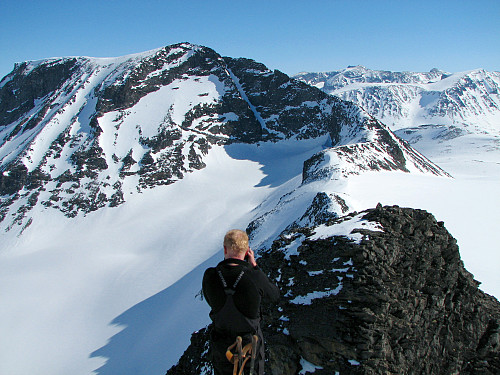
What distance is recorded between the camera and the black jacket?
415 cm

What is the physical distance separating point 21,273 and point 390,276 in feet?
212

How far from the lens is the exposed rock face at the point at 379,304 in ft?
28.3

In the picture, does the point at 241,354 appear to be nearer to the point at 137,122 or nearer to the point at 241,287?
the point at 241,287

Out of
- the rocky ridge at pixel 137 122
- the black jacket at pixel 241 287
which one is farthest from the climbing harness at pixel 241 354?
the rocky ridge at pixel 137 122

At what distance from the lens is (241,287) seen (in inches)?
163

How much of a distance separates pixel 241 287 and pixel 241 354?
33.9 inches

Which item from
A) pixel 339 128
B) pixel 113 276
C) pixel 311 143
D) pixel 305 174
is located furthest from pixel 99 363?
pixel 311 143

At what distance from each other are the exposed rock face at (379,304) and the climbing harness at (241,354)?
505 centimetres

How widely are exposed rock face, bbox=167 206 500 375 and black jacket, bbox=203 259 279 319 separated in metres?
5.39

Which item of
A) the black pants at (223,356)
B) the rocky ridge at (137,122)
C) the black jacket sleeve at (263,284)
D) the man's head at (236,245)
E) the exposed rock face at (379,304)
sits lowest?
the exposed rock face at (379,304)

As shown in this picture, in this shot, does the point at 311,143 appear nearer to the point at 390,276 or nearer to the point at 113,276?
the point at 113,276

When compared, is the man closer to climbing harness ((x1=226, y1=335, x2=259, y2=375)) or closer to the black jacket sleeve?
the black jacket sleeve

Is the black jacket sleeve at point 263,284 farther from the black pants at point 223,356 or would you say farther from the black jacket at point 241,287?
the black pants at point 223,356

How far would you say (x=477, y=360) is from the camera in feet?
33.2
